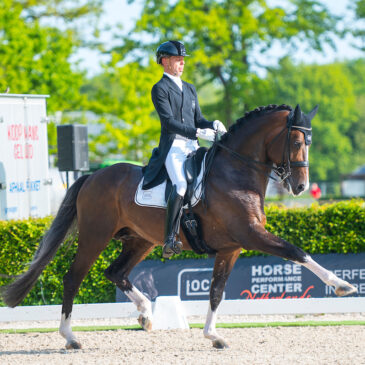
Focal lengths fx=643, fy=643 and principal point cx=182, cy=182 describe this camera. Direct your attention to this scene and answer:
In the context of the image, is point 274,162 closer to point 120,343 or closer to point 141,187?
point 141,187

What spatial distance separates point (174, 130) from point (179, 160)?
314 millimetres

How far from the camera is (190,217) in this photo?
6.27 meters

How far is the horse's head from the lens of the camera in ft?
19.4

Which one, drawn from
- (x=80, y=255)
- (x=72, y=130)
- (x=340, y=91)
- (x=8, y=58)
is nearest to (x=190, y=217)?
(x=80, y=255)

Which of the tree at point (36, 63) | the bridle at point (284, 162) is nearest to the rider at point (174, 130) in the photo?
the bridle at point (284, 162)

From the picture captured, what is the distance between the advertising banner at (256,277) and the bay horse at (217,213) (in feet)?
5.85

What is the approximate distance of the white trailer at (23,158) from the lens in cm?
1138

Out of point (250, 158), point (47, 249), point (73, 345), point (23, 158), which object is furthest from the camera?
point (23, 158)

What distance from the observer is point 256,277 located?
29.5 feet

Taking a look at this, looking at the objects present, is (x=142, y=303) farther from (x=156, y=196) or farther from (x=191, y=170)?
(x=191, y=170)

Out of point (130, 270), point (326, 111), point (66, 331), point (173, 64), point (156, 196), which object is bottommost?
point (66, 331)

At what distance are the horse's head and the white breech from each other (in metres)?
0.96

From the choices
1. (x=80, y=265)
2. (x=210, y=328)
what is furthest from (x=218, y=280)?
(x=80, y=265)

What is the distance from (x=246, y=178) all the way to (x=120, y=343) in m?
2.28
